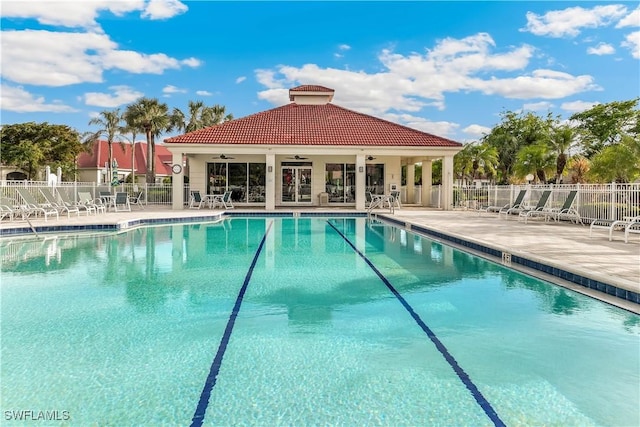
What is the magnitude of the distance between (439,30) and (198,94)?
90.4ft

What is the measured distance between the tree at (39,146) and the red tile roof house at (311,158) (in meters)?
28.5

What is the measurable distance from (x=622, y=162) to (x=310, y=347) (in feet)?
69.3

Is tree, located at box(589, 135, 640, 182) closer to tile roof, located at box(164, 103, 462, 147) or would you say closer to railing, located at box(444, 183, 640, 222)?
railing, located at box(444, 183, 640, 222)

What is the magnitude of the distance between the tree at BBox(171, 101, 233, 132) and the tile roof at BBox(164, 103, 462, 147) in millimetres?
19010

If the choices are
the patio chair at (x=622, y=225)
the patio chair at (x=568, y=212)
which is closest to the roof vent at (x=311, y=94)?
the patio chair at (x=568, y=212)

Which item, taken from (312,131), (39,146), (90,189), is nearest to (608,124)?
(312,131)

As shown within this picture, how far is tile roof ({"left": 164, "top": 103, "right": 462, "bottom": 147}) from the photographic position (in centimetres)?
2111

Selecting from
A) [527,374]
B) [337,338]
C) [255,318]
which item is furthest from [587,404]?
[255,318]

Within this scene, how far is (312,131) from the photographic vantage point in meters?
22.7

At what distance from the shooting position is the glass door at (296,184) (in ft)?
78.3

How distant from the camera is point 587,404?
3109 mm

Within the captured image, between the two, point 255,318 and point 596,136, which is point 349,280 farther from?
point 596,136

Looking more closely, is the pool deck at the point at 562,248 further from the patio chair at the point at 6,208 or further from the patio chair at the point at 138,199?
the patio chair at the point at 138,199

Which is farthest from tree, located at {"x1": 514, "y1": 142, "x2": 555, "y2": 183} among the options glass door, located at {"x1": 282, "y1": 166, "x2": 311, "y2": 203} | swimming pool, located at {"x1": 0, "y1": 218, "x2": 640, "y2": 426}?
swimming pool, located at {"x1": 0, "y1": 218, "x2": 640, "y2": 426}
